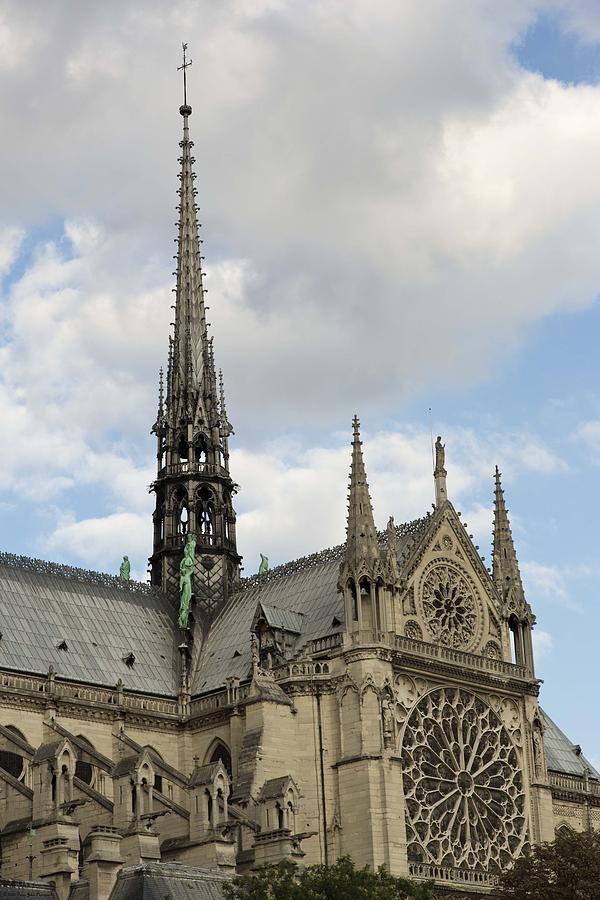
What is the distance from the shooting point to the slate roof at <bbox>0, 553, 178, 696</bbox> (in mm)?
76250

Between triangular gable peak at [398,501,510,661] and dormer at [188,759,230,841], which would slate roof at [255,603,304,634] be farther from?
dormer at [188,759,230,841]

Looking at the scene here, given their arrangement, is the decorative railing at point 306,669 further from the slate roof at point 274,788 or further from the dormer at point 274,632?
the slate roof at point 274,788

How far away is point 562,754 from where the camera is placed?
3533 inches

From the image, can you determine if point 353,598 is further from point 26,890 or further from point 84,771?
point 26,890

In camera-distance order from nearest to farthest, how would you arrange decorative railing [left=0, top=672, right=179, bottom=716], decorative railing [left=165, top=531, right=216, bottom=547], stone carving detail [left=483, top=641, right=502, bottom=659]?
1. decorative railing [left=0, top=672, right=179, bottom=716]
2. stone carving detail [left=483, top=641, right=502, bottom=659]
3. decorative railing [left=165, top=531, right=216, bottom=547]

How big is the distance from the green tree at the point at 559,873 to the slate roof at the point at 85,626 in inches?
787

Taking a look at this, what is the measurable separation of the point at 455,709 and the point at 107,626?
15.6 metres

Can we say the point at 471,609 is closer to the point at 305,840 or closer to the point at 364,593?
the point at 364,593

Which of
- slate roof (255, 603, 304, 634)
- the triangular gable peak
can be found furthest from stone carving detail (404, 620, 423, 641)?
slate roof (255, 603, 304, 634)

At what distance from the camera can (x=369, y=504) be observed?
246 ft

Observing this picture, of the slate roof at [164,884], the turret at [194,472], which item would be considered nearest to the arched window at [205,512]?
the turret at [194,472]

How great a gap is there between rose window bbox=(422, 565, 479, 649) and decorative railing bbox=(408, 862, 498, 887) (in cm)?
917

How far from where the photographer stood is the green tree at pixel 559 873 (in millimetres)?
61688

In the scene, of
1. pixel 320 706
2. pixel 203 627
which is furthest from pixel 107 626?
pixel 320 706
